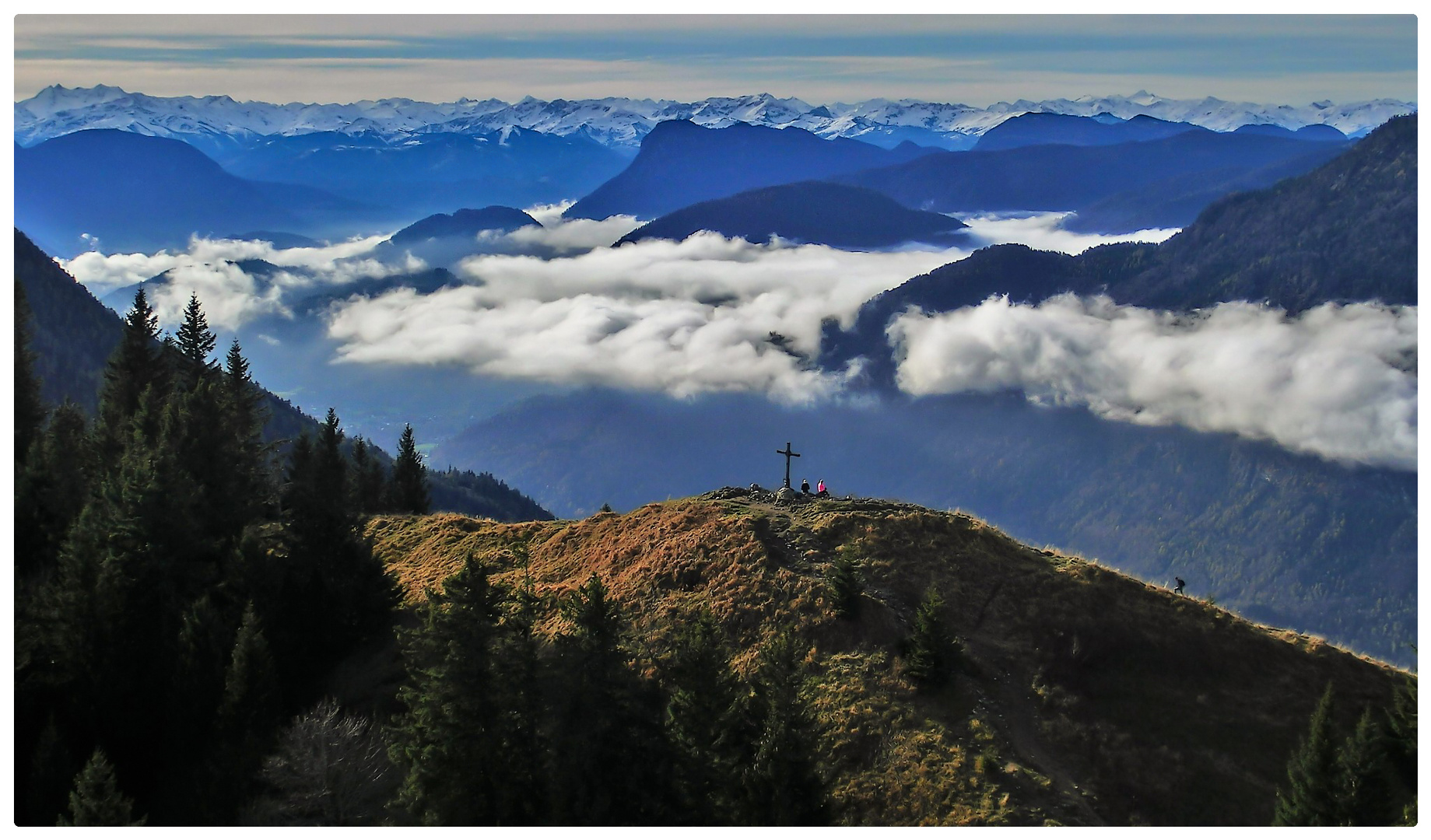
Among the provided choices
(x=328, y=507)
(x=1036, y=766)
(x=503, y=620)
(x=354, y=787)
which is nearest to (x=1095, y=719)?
(x=1036, y=766)

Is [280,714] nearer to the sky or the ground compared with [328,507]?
nearer to the ground

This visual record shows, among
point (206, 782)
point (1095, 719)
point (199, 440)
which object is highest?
point (199, 440)

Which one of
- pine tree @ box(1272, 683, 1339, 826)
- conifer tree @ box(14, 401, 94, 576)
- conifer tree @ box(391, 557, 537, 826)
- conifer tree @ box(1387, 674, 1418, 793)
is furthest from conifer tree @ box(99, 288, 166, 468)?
conifer tree @ box(1387, 674, 1418, 793)

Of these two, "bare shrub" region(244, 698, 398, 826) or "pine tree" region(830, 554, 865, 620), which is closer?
"bare shrub" region(244, 698, 398, 826)

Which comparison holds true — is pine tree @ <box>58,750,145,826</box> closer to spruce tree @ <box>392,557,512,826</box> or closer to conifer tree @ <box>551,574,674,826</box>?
spruce tree @ <box>392,557,512,826</box>

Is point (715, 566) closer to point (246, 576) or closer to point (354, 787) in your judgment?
point (354, 787)

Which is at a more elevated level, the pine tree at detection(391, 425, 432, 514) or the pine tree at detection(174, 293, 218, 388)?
the pine tree at detection(174, 293, 218, 388)

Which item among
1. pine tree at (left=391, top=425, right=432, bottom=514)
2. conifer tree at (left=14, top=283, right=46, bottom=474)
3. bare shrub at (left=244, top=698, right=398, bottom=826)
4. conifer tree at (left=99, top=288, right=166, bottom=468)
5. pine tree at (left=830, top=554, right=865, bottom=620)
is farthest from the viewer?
pine tree at (left=391, top=425, right=432, bottom=514)
